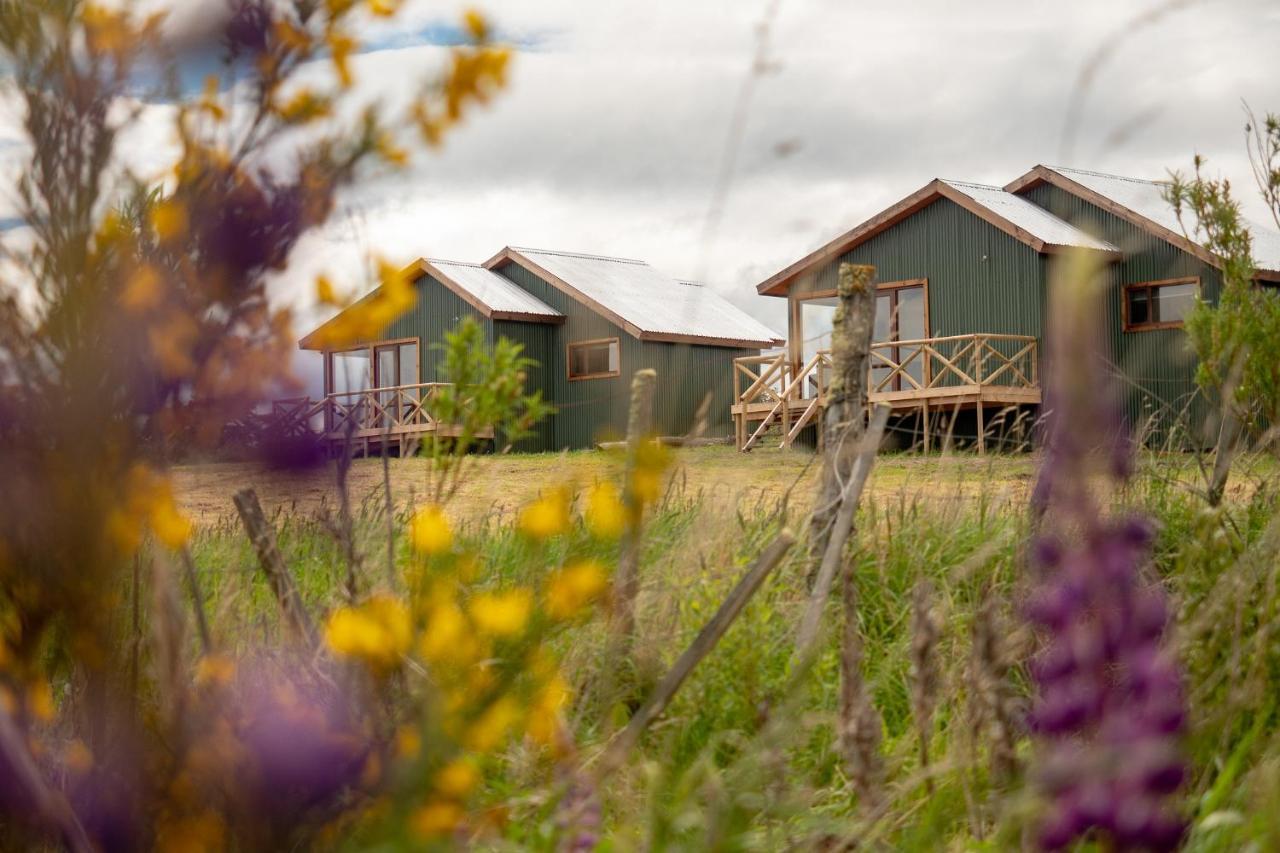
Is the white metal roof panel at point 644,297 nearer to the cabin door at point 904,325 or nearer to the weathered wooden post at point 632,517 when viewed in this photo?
the cabin door at point 904,325

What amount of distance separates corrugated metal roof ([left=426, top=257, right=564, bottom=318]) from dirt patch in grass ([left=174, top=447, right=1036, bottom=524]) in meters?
6.42

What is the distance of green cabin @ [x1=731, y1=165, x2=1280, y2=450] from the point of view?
19.6 m

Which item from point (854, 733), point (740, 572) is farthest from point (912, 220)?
point (854, 733)

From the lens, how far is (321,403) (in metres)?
1.97

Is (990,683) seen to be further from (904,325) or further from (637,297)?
(637,297)

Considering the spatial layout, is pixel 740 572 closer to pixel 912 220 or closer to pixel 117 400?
pixel 117 400

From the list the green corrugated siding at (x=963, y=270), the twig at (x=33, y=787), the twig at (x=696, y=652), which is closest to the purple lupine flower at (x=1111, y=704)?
the twig at (x=696, y=652)

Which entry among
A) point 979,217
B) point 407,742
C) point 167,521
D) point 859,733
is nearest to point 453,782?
point 407,742

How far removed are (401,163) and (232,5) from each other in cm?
35

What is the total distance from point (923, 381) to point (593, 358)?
27.3ft

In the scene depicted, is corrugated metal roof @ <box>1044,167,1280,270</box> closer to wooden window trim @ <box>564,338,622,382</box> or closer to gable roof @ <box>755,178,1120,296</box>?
gable roof @ <box>755,178,1120,296</box>

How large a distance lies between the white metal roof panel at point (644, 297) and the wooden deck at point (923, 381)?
3012 mm

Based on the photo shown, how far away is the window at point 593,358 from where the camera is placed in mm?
25938

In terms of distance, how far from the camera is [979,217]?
21484mm
